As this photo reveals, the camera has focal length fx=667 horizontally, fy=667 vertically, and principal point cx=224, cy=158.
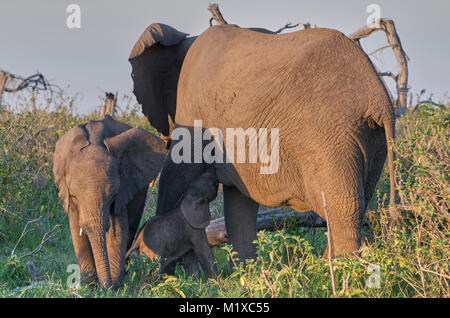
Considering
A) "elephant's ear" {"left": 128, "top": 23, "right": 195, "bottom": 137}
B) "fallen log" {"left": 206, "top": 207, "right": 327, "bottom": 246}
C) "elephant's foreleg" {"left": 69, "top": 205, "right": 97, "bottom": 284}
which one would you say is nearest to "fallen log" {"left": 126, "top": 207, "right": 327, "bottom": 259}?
"fallen log" {"left": 206, "top": 207, "right": 327, "bottom": 246}

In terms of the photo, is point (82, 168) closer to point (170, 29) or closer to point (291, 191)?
point (291, 191)

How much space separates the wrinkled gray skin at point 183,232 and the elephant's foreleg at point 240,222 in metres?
0.30

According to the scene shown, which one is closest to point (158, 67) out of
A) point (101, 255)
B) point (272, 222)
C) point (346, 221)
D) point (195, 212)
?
point (195, 212)

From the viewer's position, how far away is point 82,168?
4.32m

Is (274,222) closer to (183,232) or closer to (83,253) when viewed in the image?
(183,232)

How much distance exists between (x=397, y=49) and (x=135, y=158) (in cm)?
649

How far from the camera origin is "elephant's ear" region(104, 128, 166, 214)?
4.66m

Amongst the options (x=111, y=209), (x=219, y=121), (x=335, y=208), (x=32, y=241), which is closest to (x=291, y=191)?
(x=335, y=208)

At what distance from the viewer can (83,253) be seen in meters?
4.64

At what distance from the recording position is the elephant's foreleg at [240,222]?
5.42m

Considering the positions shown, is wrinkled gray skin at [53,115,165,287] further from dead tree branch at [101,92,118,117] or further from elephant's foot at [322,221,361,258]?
dead tree branch at [101,92,118,117]

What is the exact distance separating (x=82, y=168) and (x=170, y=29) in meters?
1.98
